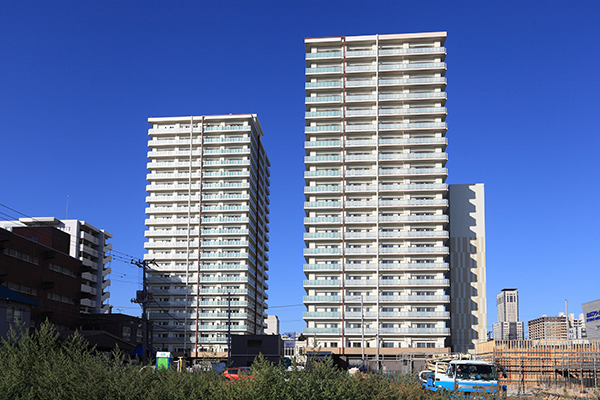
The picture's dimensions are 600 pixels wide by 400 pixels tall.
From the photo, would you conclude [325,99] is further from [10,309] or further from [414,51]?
[10,309]

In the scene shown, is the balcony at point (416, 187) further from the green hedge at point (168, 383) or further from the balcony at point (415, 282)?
the green hedge at point (168, 383)

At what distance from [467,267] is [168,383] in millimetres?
111132

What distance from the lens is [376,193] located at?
4656 inches

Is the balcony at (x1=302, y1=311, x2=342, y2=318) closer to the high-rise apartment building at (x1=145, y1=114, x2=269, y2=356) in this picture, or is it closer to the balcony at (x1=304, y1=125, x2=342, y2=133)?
the high-rise apartment building at (x1=145, y1=114, x2=269, y2=356)

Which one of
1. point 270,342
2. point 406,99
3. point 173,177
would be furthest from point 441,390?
point 173,177

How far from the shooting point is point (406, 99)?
396 ft

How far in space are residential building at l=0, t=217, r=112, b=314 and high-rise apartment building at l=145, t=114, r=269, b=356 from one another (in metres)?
13.7

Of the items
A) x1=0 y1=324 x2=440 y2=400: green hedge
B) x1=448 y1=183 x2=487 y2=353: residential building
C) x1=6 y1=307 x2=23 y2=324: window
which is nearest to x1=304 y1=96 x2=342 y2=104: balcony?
x1=448 y1=183 x2=487 y2=353: residential building

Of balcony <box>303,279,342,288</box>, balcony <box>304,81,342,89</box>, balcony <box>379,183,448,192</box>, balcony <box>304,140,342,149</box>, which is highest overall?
balcony <box>304,81,342,89</box>

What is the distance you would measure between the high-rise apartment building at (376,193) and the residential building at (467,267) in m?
4.39

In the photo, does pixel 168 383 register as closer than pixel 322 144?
Yes

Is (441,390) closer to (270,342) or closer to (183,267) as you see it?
(270,342)

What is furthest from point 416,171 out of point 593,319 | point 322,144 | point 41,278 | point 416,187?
point 41,278

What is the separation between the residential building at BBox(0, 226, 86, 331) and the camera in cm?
7969
